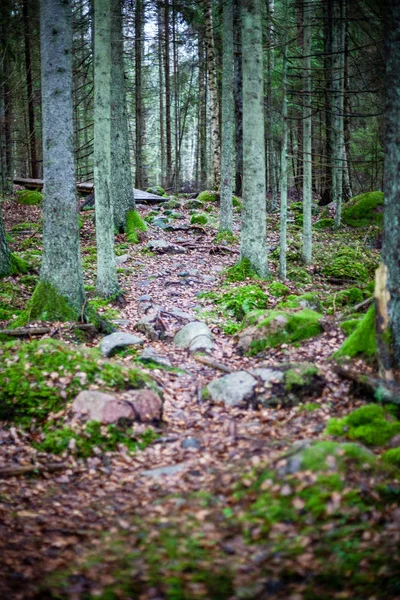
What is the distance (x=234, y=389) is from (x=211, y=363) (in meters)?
1.07

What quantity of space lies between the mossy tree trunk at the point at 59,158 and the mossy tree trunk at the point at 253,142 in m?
4.02

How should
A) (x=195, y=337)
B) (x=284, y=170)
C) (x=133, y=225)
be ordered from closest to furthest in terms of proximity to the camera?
(x=195, y=337) → (x=284, y=170) → (x=133, y=225)

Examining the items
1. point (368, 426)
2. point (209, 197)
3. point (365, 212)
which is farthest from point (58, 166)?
point (209, 197)

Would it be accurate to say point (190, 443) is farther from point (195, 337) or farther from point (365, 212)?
point (365, 212)

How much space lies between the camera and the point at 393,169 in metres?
4.82

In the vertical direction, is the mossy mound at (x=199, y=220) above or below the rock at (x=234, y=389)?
above

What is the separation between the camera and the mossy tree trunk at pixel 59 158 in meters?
7.02

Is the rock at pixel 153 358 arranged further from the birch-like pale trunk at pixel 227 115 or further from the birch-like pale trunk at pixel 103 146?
the birch-like pale trunk at pixel 227 115

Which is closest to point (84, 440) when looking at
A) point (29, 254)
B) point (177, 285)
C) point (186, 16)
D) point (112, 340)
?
point (112, 340)

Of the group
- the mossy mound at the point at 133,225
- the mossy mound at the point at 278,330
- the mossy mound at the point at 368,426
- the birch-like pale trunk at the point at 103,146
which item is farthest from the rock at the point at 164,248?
the mossy mound at the point at 368,426

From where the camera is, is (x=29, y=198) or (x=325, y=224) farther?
(x=29, y=198)

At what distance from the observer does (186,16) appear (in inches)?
625

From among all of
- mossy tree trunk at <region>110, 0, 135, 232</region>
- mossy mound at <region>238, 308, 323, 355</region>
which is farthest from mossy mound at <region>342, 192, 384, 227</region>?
mossy mound at <region>238, 308, 323, 355</region>

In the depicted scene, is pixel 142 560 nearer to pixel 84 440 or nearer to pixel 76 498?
pixel 76 498
